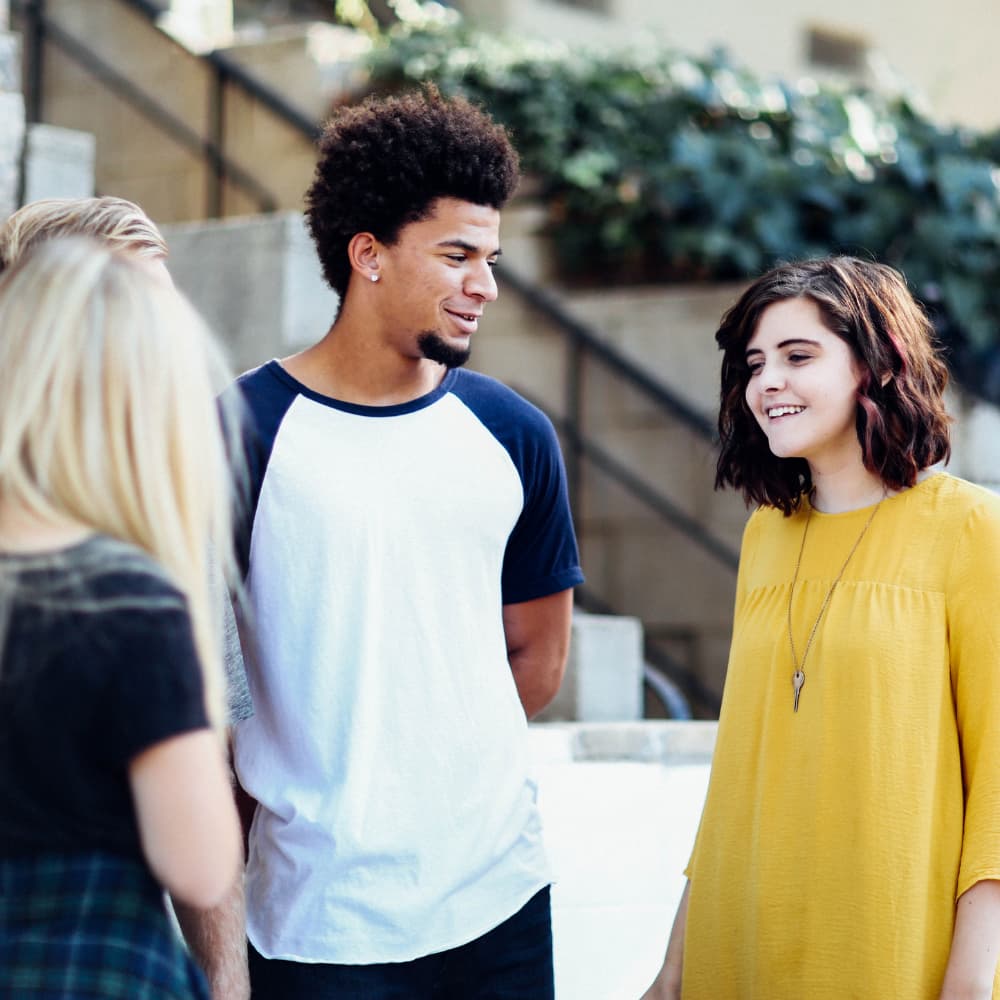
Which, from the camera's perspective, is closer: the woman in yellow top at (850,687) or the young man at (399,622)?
the woman in yellow top at (850,687)

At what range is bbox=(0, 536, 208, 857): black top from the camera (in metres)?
1.45

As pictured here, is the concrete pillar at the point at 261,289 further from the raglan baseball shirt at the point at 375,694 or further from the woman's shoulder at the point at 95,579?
the woman's shoulder at the point at 95,579

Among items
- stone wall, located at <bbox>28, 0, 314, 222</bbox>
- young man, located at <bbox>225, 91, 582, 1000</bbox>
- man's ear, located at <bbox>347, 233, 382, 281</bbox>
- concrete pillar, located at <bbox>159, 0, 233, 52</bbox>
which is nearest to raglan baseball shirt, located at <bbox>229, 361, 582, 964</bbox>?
young man, located at <bbox>225, 91, 582, 1000</bbox>

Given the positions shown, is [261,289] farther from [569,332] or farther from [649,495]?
[649,495]

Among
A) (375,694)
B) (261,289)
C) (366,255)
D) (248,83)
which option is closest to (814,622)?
(375,694)

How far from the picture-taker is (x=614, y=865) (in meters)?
3.39

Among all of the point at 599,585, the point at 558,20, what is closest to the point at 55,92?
the point at 599,585

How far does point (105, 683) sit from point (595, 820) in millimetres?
2133

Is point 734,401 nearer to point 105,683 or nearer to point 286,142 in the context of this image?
point 105,683

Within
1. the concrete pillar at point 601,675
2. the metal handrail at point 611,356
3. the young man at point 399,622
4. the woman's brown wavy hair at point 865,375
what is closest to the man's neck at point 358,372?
the young man at point 399,622

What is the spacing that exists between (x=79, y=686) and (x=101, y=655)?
0.12ft

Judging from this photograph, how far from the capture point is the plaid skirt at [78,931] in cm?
147

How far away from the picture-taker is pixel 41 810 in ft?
4.86

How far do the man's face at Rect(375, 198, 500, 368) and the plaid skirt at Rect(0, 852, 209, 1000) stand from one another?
3.94ft
